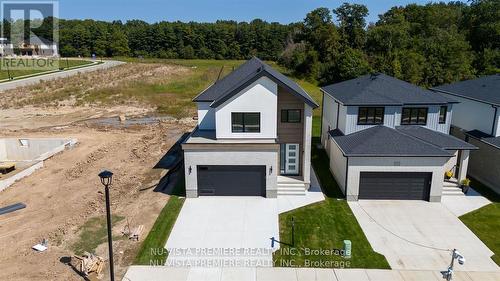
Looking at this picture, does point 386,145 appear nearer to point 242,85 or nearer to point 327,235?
point 327,235

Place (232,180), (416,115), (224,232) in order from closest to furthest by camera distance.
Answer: (224,232)
(232,180)
(416,115)

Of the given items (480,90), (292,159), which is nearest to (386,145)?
(292,159)

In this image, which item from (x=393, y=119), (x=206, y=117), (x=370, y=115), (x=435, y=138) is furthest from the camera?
(x=206, y=117)

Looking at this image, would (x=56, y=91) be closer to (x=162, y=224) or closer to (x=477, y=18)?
(x=162, y=224)

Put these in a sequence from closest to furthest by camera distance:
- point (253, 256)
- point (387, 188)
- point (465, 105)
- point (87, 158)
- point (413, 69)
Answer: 1. point (253, 256)
2. point (387, 188)
3. point (465, 105)
4. point (87, 158)
5. point (413, 69)

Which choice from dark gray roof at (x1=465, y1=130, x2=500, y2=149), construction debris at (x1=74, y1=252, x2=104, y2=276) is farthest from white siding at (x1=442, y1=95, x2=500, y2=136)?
construction debris at (x1=74, y1=252, x2=104, y2=276)

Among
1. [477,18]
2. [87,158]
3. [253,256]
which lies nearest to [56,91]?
[87,158]

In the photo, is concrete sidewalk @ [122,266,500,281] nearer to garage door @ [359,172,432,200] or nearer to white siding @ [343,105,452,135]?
garage door @ [359,172,432,200]
